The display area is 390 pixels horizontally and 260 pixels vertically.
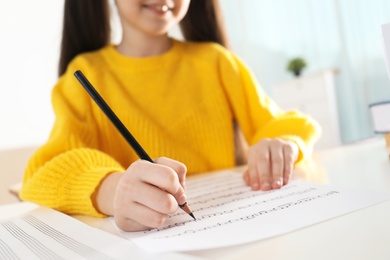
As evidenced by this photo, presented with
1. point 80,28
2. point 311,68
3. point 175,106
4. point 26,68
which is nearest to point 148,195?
point 175,106

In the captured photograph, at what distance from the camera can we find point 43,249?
29 cm

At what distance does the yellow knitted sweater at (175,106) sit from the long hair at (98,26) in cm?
7

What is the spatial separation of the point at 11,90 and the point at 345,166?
80.7 inches

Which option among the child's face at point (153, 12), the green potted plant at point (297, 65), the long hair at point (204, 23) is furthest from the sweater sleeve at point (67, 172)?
the green potted plant at point (297, 65)

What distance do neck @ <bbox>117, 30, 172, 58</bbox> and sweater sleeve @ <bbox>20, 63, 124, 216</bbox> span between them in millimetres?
226

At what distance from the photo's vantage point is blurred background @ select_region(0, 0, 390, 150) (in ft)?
7.14

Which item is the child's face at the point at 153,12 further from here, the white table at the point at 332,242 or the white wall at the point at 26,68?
the white wall at the point at 26,68

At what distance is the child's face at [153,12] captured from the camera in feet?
2.41

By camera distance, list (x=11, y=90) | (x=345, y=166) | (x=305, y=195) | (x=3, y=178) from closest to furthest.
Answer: (x=305, y=195), (x=345, y=166), (x=3, y=178), (x=11, y=90)

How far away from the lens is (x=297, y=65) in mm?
2408

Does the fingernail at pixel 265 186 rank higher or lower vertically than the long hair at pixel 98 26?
lower

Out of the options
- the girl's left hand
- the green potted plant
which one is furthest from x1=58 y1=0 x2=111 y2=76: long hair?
the green potted plant

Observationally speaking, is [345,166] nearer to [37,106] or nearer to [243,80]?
[243,80]

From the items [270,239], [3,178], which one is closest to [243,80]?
[270,239]
